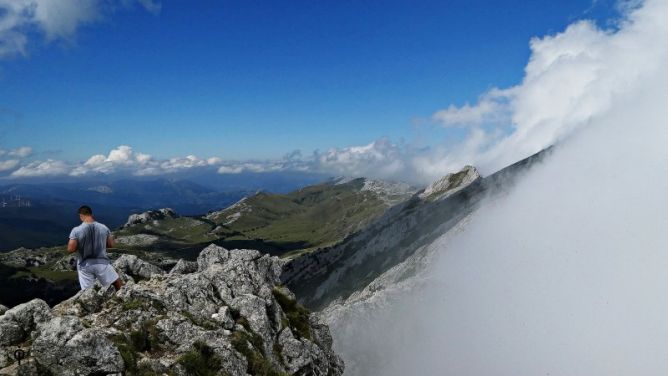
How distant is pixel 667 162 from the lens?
151 metres

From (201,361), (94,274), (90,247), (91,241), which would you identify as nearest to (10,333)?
(94,274)

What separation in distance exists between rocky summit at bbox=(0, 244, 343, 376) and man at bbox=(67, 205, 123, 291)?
8.65ft

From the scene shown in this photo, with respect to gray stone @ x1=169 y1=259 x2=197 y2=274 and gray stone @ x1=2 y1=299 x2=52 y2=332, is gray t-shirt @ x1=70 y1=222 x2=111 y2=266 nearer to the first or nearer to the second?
gray stone @ x1=2 y1=299 x2=52 y2=332

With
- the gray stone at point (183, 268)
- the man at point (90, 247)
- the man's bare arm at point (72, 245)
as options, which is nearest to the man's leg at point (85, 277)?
the man at point (90, 247)

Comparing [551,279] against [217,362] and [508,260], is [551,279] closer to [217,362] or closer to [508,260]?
[508,260]

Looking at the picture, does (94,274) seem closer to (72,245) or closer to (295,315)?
(72,245)

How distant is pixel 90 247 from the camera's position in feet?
83.6

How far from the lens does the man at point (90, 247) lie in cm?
2462

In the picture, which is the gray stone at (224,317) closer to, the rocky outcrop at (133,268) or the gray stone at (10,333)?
the rocky outcrop at (133,268)

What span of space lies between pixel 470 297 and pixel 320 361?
400 ft

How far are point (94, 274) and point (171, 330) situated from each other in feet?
21.0

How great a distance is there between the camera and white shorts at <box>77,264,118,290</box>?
2688 cm

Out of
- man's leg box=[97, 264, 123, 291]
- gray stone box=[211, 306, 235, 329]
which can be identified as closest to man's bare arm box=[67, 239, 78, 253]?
man's leg box=[97, 264, 123, 291]

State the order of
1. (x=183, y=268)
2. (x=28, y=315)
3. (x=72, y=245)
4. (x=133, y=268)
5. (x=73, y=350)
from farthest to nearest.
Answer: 1. (x=183, y=268)
2. (x=133, y=268)
3. (x=28, y=315)
4. (x=72, y=245)
5. (x=73, y=350)
